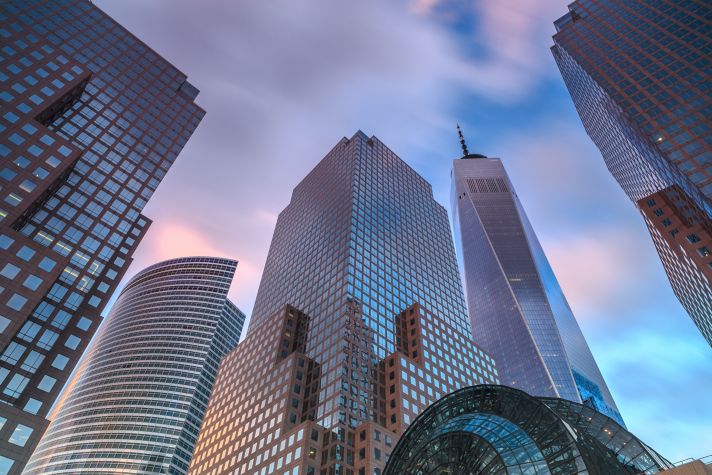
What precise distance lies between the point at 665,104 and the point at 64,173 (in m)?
111

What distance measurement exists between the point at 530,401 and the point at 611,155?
133 metres

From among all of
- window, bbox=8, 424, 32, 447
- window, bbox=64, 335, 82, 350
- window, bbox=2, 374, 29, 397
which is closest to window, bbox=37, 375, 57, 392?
window, bbox=2, 374, 29, 397

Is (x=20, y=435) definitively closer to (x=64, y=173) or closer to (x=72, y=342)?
(x=72, y=342)

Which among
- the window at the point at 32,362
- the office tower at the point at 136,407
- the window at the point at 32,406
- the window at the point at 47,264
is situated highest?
the office tower at the point at 136,407

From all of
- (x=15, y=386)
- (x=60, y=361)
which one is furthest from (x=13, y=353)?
(x=60, y=361)

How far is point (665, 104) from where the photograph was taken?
85.6 meters

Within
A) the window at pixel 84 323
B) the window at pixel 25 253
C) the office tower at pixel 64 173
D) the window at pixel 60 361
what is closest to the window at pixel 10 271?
the office tower at pixel 64 173

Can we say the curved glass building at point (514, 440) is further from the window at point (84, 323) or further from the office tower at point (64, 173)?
the window at point (84, 323)

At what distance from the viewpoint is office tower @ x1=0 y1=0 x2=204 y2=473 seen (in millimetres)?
63312

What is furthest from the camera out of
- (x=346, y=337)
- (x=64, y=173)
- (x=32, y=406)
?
(x=346, y=337)

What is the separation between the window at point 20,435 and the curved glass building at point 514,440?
45.1 metres

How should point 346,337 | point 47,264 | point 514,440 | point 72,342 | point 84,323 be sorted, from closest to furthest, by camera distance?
point 514,440, point 47,264, point 72,342, point 84,323, point 346,337

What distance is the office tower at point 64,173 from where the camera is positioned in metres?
63.3

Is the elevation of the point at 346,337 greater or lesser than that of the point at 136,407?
lesser
